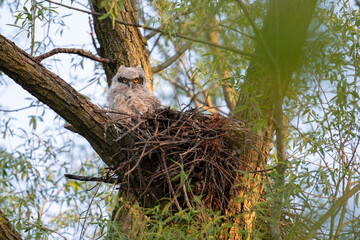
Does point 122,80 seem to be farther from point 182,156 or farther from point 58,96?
Answer: point 182,156

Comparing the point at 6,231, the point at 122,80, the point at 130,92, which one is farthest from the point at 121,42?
the point at 6,231

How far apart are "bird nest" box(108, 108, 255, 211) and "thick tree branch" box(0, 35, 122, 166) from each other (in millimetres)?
119

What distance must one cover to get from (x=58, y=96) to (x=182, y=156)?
91cm

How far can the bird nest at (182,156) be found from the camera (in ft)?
8.71

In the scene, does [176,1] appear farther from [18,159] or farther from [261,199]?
[18,159]

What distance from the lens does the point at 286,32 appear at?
85.9 inches

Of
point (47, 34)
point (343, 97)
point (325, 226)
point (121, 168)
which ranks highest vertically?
point (47, 34)

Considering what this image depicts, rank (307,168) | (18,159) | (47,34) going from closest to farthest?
(307,168) < (47,34) < (18,159)

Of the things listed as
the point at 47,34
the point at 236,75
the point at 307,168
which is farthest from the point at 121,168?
the point at 47,34

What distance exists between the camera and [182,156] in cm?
270

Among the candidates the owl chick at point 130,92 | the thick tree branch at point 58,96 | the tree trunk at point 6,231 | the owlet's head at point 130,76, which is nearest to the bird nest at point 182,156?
the thick tree branch at point 58,96

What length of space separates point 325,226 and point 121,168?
1.34 meters

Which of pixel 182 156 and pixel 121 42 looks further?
pixel 121 42

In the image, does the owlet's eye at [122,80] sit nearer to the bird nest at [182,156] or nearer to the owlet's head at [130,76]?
the owlet's head at [130,76]
